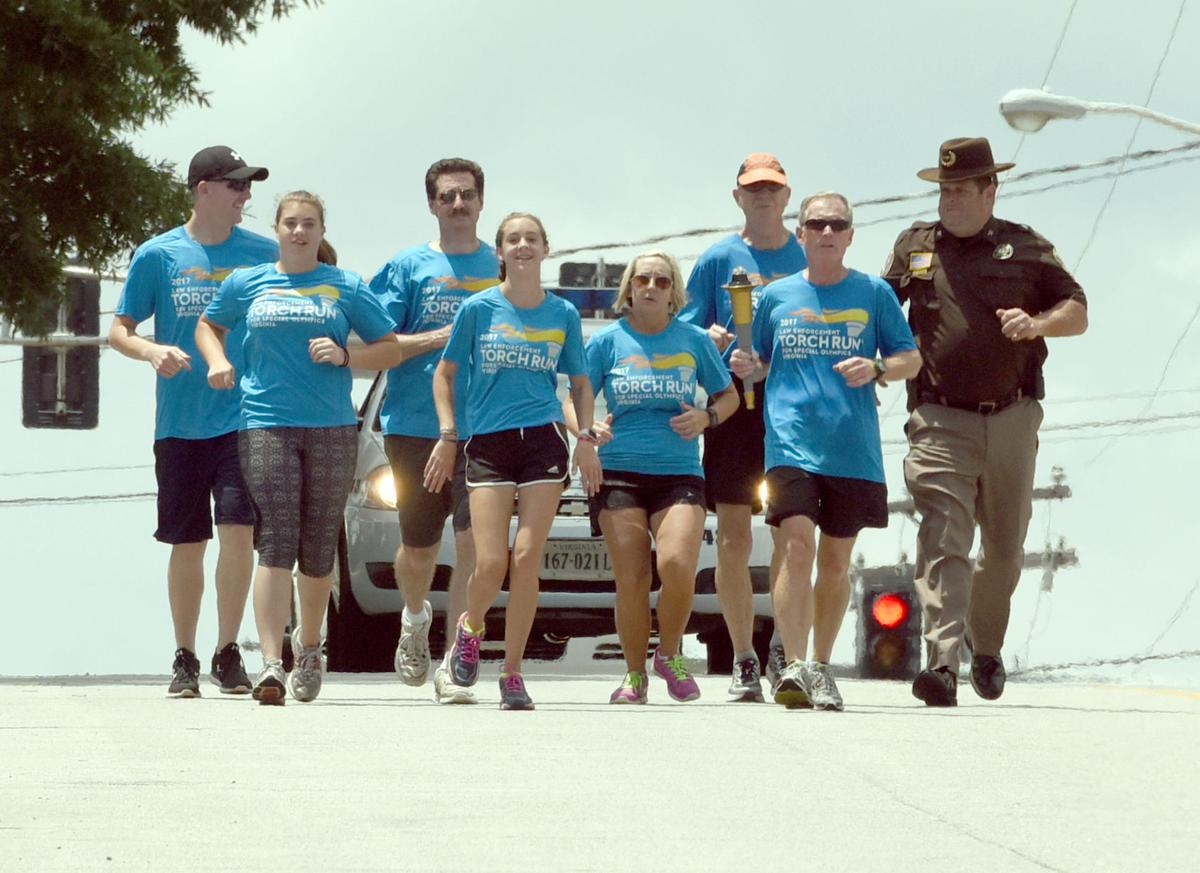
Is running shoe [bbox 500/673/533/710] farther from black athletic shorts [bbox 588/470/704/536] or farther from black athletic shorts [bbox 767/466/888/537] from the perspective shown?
black athletic shorts [bbox 767/466/888/537]

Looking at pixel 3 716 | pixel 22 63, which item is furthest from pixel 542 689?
pixel 22 63

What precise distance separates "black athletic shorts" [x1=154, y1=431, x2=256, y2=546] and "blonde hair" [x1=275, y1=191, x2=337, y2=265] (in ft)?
2.77

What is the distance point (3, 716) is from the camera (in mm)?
9867

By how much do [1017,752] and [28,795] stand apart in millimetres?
3185

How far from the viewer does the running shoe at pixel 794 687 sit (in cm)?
1030

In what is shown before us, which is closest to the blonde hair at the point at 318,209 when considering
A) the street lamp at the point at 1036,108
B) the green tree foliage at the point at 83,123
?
the green tree foliage at the point at 83,123

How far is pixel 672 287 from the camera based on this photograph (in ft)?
34.8

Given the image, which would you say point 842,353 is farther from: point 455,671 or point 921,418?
point 455,671

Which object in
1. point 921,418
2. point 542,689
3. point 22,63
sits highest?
point 22,63

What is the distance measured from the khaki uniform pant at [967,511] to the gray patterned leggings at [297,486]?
2.33m

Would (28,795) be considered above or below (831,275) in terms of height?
below

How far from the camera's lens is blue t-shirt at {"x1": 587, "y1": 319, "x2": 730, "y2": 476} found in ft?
34.6

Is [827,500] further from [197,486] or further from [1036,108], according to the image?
[1036,108]

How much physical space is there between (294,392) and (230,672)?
55.6 inches
